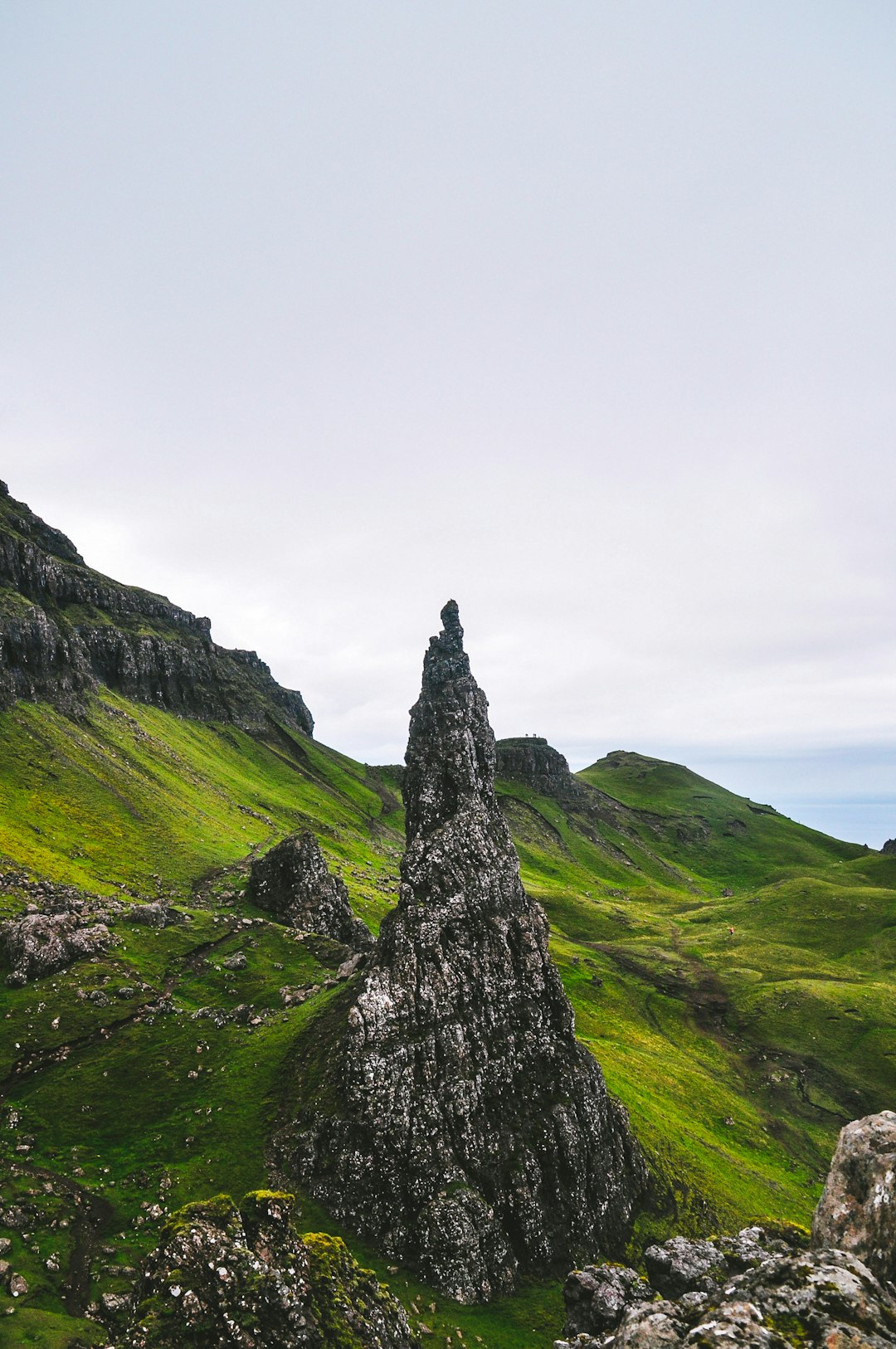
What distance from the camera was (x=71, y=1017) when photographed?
53.4 meters

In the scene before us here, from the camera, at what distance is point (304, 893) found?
9094 centimetres

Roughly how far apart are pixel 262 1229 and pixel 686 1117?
79.9 m

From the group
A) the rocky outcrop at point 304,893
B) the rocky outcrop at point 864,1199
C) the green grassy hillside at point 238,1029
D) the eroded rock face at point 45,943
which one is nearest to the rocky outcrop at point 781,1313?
the rocky outcrop at point 864,1199

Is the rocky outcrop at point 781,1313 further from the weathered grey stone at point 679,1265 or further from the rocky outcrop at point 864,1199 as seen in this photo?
the weathered grey stone at point 679,1265

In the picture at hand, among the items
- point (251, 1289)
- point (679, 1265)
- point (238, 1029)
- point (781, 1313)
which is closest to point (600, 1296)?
point (679, 1265)

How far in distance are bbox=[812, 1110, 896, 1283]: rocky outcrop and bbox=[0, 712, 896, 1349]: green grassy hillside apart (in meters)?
28.8

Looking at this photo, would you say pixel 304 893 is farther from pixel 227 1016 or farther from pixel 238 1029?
pixel 238 1029

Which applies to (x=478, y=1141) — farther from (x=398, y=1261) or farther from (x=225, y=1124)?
(x=225, y=1124)

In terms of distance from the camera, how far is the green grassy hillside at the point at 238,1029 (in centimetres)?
3991

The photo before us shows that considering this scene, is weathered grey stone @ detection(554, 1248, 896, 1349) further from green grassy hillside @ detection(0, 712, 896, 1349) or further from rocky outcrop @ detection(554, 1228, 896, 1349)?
green grassy hillside @ detection(0, 712, 896, 1349)

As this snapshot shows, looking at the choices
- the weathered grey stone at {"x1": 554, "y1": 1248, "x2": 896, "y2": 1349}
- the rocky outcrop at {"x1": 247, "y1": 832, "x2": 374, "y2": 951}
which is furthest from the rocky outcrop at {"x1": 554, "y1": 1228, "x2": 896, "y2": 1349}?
the rocky outcrop at {"x1": 247, "y1": 832, "x2": 374, "y2": 951}

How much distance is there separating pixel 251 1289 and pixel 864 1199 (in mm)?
21621

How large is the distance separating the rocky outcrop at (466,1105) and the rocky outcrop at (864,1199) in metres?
31.2

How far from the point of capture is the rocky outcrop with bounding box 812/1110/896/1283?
19750 millimetres
